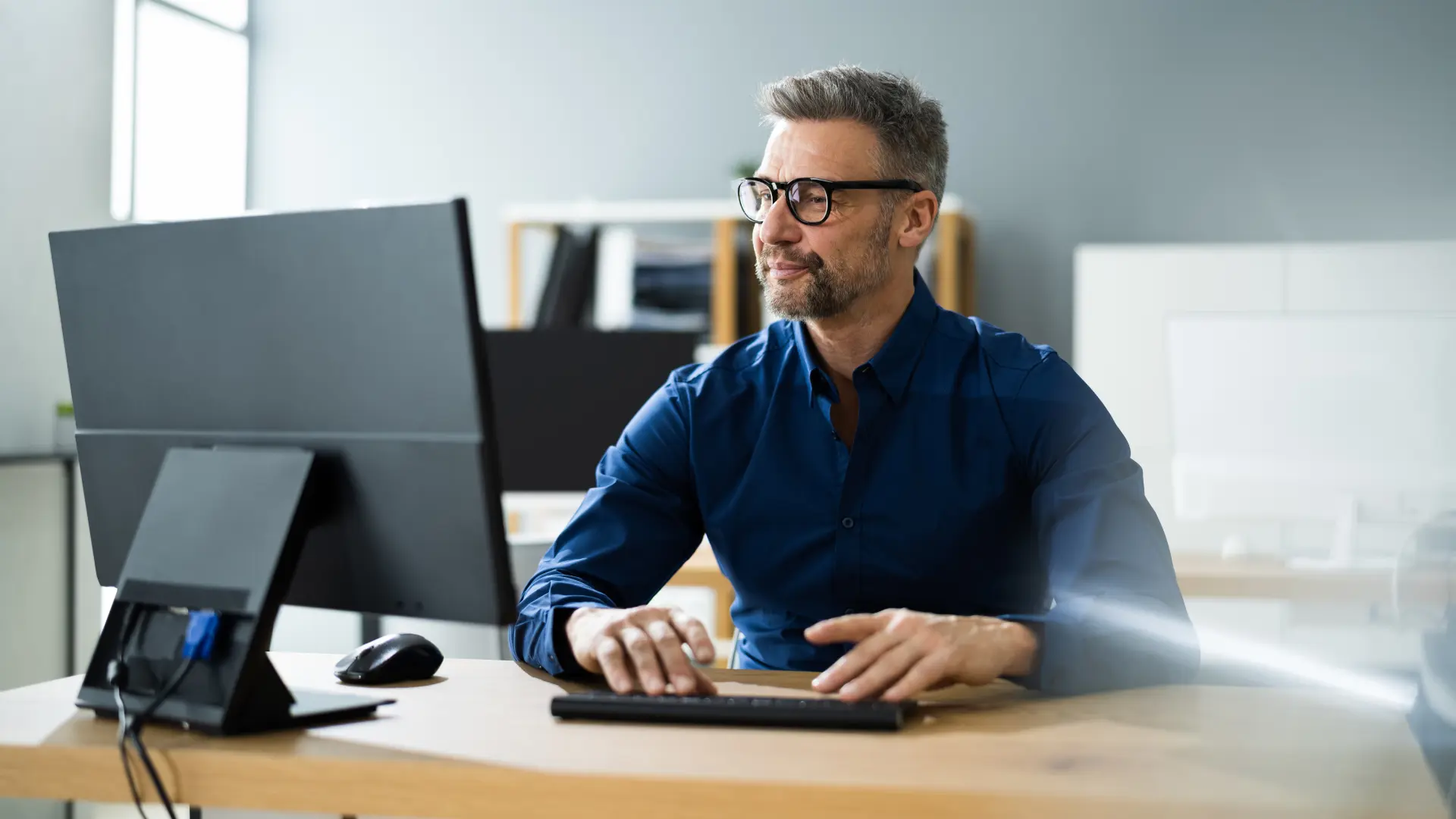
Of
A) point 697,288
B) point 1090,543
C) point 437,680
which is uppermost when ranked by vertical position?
point 697,288

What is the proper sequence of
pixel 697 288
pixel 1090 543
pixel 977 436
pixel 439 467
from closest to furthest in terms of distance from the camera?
pixel 439 467 < pixel 1090 543 < pixel 977 436 < pixel 697 288

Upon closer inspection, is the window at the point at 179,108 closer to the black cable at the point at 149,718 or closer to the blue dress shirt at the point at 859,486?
the blue dress shirt at the point at 859,486

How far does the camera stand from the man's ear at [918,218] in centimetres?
166

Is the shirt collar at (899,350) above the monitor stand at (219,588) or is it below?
above

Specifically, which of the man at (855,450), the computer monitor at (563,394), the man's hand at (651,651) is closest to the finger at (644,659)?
the man's hand at (651,651)

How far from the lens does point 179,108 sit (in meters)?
4.14

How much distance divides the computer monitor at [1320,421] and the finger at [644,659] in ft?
5.18

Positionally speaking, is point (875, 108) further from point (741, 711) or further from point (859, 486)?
point (741, 711)

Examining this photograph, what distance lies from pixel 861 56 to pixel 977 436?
3.03 meters

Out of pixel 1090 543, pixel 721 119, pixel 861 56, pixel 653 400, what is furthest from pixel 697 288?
pixel 1090 543

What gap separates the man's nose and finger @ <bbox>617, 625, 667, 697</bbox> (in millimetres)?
608

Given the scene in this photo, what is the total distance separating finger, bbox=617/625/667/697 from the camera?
1.09 m

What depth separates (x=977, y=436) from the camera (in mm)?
1512

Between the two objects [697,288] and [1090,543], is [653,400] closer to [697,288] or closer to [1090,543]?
[1090,543]
